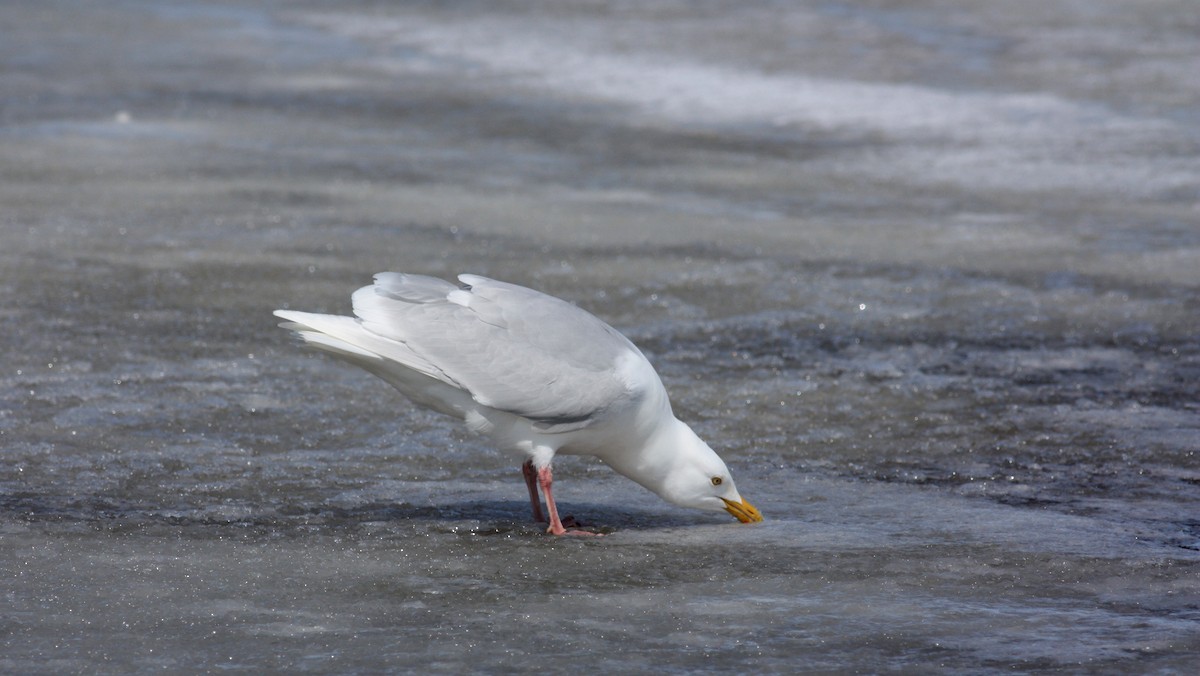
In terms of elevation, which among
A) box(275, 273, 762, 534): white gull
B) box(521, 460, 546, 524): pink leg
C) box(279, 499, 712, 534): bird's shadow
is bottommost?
box(279, 499, 712, 534): bird's shadow

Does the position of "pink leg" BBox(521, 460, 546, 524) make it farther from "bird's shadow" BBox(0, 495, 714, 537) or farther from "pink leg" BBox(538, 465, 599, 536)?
"pink leg" BBox(538, 465, 599, 536)

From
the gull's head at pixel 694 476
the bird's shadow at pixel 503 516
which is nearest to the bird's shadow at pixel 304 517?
the bird's shadow at pixel 503 516

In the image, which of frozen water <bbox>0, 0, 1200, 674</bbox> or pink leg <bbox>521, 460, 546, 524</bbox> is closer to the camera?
frozen water <bbox>0, 0, 1200, 674</bbox>

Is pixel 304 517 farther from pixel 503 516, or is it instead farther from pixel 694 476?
pixel 694 476

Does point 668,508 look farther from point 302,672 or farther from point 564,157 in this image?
point 564,157

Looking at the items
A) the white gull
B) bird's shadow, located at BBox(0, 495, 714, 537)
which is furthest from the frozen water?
the white gull

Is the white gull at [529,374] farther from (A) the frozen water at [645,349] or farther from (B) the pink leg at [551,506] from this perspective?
(A) the frozen water at [645,349]

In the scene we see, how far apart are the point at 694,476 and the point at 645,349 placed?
1.94 meters

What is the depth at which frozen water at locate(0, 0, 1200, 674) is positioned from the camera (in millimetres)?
3699

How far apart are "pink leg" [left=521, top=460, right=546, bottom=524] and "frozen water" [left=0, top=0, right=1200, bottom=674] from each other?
0.11 meters

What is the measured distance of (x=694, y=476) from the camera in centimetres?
435

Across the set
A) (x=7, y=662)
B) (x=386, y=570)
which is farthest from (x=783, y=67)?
A: (x=7, y=662)

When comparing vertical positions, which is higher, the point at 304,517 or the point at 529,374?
the point at 529,374

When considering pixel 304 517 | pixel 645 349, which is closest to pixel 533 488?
pixel 304 517
